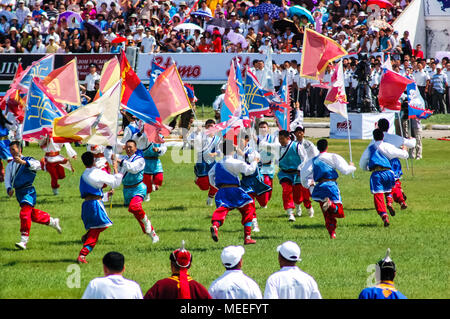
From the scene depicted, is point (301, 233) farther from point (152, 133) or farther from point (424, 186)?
point (424, 186)

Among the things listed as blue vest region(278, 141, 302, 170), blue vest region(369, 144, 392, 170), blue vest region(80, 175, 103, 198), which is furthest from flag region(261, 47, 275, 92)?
blue vest region(80, 175, 103, 198)

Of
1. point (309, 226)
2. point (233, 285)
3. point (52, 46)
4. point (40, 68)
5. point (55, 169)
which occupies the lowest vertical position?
point (309, 226)

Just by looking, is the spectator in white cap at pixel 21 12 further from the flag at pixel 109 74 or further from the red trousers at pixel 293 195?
the red trousers at pixel 293 195

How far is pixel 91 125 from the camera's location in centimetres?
1540

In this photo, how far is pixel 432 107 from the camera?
109ft

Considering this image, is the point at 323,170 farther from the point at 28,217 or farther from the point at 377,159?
the point at 28,217

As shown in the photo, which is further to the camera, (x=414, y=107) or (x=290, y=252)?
(x=414, y=107)

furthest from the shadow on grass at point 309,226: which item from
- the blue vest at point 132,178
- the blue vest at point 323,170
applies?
the blue vest at point 132,178

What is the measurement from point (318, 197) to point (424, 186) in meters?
6.97

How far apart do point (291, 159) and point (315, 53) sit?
587 centimetres

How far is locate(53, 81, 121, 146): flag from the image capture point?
50.4 feet

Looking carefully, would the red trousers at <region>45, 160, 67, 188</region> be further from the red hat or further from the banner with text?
the banner with text

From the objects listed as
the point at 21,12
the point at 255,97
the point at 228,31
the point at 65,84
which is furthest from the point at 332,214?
the point at 21,12

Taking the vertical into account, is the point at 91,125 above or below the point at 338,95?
below
